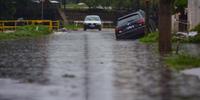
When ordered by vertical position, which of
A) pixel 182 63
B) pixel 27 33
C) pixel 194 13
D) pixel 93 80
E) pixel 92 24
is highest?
pixel 194 13

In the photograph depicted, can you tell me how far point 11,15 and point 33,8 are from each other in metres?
6.53

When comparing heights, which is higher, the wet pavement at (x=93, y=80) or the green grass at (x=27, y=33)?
the green grass at (x=27, y=33)

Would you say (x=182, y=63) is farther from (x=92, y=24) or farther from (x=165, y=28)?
(x=92, y=24)

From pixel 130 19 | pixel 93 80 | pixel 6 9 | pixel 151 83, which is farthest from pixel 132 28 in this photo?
pixel 6 9

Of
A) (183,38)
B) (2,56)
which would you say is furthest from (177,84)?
(183,38)

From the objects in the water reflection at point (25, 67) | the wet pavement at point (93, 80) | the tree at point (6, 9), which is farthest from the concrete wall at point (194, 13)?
the tree at point (6, 9)

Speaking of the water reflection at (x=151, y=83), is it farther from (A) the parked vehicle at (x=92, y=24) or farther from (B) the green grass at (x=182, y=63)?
(A) the parked vehicle at (x=92, y=24)

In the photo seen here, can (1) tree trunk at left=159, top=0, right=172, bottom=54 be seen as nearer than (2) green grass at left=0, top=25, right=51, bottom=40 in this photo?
Yes

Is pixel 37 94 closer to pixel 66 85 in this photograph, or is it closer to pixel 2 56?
pixel 66 85

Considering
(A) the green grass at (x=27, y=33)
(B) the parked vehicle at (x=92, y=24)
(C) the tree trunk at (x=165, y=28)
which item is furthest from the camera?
(B) the parked vehicle at (x=92, y=24)

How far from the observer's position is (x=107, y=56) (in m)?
21.6

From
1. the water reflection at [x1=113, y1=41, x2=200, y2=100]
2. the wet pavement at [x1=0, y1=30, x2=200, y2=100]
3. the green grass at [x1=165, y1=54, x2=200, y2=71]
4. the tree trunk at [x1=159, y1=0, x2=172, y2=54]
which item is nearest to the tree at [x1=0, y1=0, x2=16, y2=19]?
the tree trunk at [x1=159, y1=0, x2=172, y2=54]

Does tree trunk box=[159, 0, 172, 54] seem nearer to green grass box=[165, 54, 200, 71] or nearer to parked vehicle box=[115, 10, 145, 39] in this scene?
green grass box=[165, 54, 200, 71]

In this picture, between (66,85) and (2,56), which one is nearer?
(66,85)
